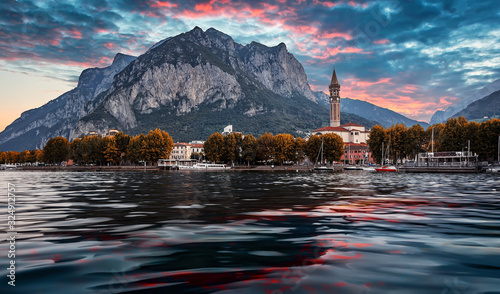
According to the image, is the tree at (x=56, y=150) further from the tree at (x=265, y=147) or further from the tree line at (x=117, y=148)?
the tree at (x=265, y=147)

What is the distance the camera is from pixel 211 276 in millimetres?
6148

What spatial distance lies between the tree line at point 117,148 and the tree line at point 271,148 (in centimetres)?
1882

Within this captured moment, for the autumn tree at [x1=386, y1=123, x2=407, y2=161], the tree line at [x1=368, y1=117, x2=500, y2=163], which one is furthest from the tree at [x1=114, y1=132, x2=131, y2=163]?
the autumn tree at [x1=386, y1=123, x2=407, y2=161]

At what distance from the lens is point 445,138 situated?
103062 mm

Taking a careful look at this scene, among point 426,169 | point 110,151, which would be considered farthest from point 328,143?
point 110,151

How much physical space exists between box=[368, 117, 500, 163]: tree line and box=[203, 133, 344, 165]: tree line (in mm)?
16381

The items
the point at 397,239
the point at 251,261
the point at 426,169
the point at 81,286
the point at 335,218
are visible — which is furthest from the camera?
the point at 426,169

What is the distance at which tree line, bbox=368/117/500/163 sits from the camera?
9294 centimetres

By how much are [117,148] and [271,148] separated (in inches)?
2512

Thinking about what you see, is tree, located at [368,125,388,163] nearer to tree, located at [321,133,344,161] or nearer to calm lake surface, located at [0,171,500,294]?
tree, located at [321,133,344,161]

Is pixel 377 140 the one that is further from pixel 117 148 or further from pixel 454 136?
pixel 117 148

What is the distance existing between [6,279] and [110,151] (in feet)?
468

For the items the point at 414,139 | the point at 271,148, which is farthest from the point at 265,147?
the point at 414,139

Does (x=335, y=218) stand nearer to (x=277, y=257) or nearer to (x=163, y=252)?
(x=277, y=257)
